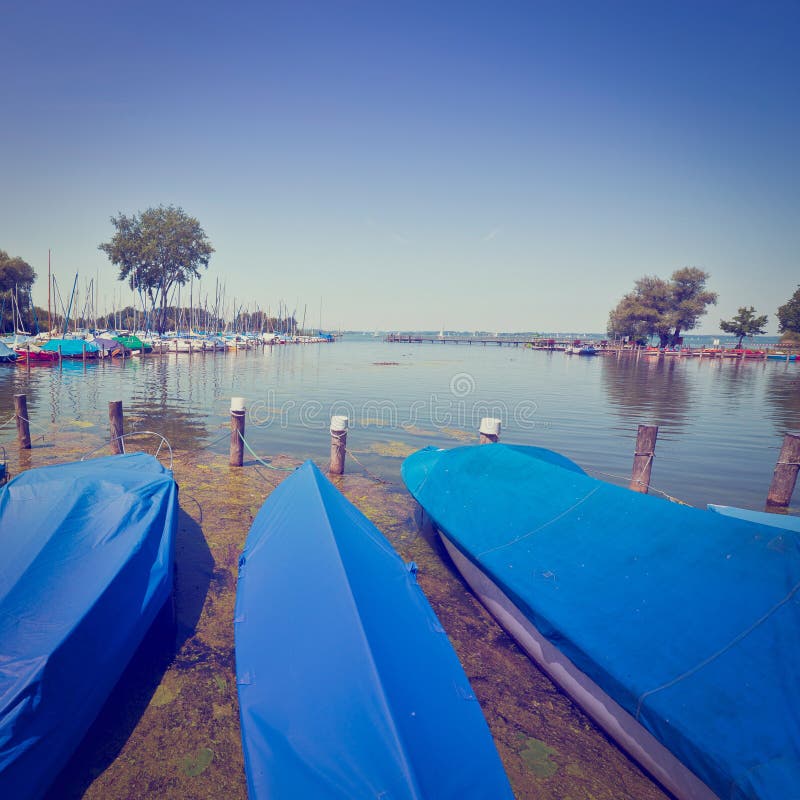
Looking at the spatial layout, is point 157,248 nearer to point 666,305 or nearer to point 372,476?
point 372,476

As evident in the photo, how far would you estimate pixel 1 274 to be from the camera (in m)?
51.1

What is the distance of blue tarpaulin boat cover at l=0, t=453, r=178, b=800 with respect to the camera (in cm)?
312

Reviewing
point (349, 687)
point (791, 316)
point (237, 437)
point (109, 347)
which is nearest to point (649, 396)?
point (237, 437)

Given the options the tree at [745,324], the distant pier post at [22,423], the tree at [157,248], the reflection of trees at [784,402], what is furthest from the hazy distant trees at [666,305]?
the distant pier post at [22,423]

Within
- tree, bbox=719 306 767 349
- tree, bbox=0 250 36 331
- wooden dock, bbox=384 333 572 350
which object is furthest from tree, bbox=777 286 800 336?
tree, bbox=0 250 36 331

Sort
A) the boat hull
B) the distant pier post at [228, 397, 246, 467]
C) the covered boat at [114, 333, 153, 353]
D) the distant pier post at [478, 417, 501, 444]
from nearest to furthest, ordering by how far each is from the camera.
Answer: the boat hull, the distant pier post at [478, 417, 501, 444], the distant pier post at [228, 397, 246, 467], the covered boat at [114, 333, 153, 353]

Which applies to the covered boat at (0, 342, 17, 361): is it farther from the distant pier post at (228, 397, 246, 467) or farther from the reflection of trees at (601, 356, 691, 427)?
the reflection of trees at (601, 356, 691, 427)

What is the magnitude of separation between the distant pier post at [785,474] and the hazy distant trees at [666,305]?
7319cm

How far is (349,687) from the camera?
3.30 m

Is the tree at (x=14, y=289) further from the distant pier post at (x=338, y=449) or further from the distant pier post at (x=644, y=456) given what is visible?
the distant pier post at (x=644, y=456)

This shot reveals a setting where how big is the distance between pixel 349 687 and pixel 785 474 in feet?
36.2

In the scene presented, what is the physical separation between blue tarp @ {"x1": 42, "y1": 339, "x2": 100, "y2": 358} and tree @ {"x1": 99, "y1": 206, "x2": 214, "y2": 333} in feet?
61.0

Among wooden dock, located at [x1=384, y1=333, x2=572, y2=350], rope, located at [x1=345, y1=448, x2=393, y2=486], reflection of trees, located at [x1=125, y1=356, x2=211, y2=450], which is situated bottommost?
reflection of trees, located at [x1=125, y1=356, x2=211, y2=450]

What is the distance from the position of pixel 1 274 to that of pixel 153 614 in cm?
6484
